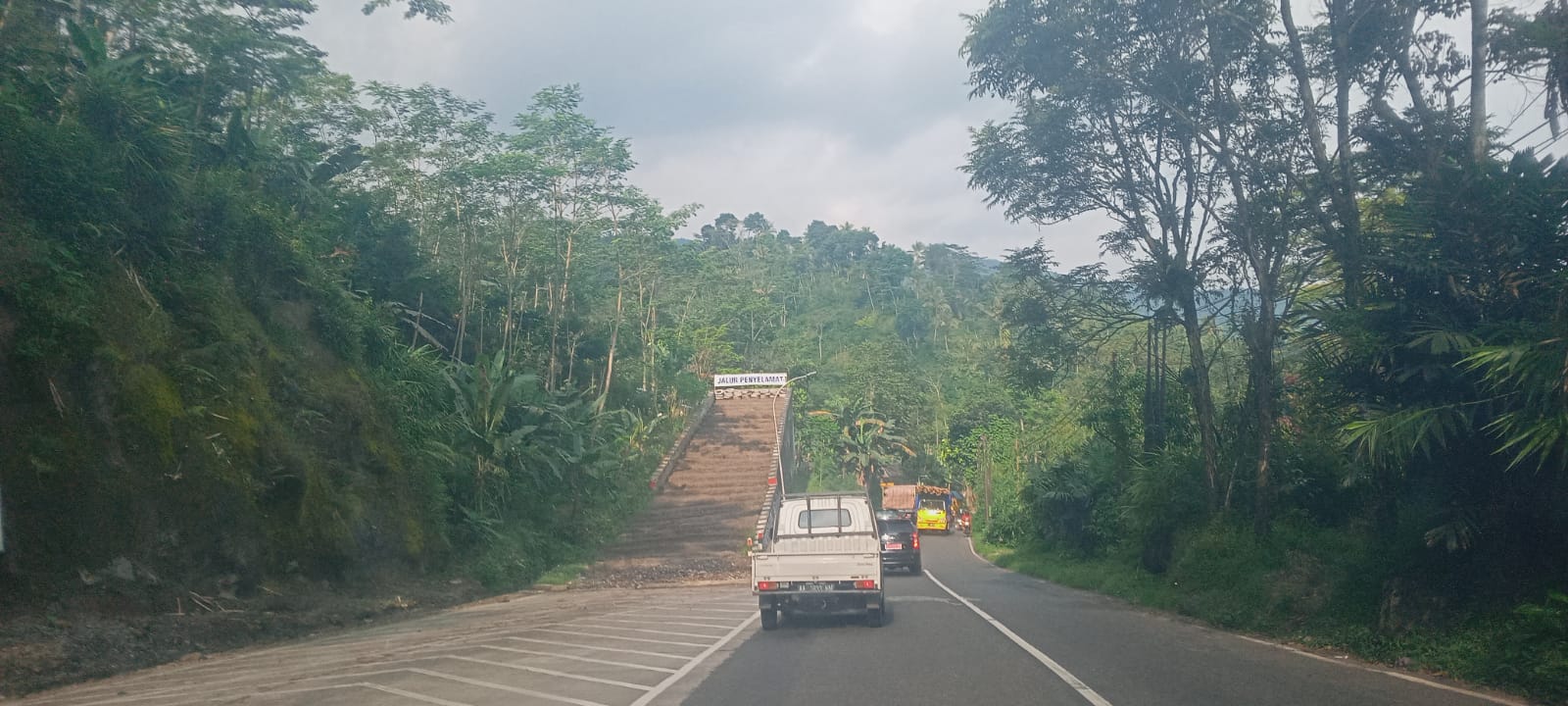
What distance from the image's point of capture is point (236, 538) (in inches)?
558

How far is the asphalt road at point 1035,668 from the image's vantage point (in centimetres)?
852

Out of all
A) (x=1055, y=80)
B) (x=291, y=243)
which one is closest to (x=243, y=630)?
(x=291, y=243)

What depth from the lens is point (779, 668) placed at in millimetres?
10406

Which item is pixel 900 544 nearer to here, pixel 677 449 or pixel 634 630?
pixel 634 630

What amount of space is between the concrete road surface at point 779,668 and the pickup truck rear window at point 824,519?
65.9 inches

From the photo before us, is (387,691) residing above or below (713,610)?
above

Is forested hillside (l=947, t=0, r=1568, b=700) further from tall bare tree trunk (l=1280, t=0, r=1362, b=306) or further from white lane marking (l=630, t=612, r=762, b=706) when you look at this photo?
white lane marking (l=630, t=612, r=762, b=706)

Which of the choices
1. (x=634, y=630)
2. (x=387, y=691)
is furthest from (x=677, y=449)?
(x=387, y=691)

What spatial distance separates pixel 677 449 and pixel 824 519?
867 inches

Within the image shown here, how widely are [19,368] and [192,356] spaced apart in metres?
3.06

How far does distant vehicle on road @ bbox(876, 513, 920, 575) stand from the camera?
26.6 metres

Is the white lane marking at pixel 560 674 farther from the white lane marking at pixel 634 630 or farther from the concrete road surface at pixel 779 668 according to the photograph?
the white lane marking at pixel 634 630

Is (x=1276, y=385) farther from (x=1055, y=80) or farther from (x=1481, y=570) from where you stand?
(x=1481, y=570)

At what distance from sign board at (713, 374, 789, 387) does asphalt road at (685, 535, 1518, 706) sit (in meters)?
34.7
